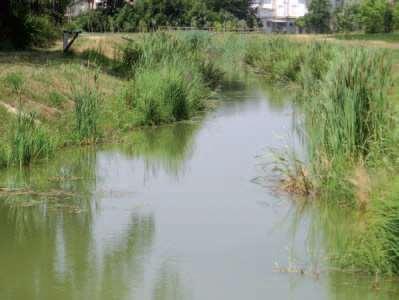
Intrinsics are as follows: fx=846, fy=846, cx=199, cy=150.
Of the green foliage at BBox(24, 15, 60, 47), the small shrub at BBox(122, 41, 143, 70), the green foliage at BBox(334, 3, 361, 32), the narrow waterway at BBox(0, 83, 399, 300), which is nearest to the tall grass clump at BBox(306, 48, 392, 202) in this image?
the narrow waterway at BBox(0, 83, 399, 300)

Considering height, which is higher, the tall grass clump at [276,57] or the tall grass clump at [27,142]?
the tall grass clump at [276,57]

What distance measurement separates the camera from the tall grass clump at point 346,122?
29.3 feet

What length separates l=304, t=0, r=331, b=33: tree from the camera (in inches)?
2180

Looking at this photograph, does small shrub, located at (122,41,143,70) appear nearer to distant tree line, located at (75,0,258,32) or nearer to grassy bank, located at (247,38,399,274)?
distant tree line, located at (75,0,258,32)

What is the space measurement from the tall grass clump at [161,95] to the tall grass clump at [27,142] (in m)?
3.33

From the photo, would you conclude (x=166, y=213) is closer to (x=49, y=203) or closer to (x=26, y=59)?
(x=49, y=203)

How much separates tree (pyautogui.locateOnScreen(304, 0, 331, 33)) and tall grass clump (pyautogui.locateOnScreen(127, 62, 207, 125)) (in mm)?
40720

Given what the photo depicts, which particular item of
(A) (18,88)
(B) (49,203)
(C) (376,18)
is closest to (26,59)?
(A) (18,88)

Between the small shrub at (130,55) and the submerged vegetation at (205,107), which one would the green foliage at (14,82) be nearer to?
the submerged vegetation at (205,107)

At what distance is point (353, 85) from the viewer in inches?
367

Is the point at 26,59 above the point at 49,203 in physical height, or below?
above

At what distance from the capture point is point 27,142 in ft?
35.4

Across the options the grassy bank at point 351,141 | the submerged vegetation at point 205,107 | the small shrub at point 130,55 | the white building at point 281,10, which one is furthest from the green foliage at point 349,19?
the grassy bank at point 351,141

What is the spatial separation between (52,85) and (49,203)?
5.67 m
